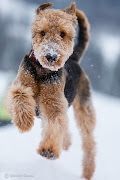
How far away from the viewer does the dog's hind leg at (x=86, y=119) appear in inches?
135

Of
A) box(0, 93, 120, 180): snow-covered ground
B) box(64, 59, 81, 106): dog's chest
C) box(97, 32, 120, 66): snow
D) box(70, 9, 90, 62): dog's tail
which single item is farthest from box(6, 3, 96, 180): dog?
box(97, 32, 120, 66): snow

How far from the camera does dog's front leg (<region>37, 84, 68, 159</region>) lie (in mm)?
2162

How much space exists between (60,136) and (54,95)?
42cm

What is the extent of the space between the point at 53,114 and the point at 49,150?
0.43 m

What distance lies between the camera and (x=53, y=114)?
236 centimetres

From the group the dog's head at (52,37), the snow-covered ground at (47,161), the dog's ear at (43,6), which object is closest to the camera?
the dog's head at (52,37)

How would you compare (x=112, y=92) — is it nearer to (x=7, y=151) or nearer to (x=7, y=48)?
(x=7, y=48)

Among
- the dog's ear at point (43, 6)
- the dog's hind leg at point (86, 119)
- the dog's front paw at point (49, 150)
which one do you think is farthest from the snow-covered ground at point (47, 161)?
the dog's ear at point (43, 6)

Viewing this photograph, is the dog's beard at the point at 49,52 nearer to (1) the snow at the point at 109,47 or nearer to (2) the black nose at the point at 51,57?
(2) the black nose at the point at 51,57

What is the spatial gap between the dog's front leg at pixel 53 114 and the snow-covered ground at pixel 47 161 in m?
0.68

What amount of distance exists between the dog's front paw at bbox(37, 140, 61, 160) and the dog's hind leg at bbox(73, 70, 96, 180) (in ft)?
4.69

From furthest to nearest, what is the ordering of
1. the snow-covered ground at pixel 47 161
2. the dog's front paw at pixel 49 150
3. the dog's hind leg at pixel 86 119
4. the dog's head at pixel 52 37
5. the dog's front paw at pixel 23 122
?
the dog's hind leg at pixel 86 119 → the snow-covered ground at pixel 47 161 → the dog's head at pixel 52 37 → the dog's front paw at pixel 23 122 → the dog's front paw at pixel 49 150

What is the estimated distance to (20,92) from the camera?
2.24 m

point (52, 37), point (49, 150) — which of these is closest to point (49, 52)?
point (52, 37)
